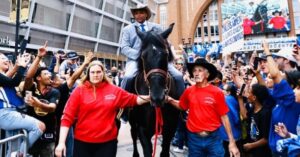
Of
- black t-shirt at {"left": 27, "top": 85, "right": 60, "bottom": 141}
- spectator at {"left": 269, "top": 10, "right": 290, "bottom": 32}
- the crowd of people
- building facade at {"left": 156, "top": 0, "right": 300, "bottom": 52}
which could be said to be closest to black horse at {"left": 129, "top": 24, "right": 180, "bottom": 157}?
the crowd of people

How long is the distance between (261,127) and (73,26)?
127 ft

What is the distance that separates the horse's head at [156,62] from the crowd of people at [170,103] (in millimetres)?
386

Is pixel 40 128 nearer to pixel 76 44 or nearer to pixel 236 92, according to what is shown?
pixel 236 92

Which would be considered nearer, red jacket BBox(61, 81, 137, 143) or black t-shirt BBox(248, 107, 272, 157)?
red jacket BBox(61, 81, 137, 143)

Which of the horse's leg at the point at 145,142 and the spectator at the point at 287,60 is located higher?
the spectator at the point at 287,60

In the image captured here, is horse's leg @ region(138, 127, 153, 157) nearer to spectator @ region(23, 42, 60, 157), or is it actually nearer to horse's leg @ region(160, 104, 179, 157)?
horse's leg @ region(160, 104, 179, 157)

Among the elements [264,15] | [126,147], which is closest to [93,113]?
[126,147]

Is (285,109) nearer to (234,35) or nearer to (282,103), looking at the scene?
(282,103)

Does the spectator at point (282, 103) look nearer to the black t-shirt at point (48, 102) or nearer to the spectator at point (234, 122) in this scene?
the spectator at point (234, 122)

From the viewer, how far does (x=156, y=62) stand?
4035 mm

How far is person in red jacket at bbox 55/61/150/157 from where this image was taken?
3705 millimetres

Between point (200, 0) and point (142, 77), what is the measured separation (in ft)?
207

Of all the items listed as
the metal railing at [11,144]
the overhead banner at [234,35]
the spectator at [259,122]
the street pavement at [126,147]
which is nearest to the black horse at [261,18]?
the overhead banner at [234,35]

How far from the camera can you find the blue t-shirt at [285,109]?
330 centimetres
